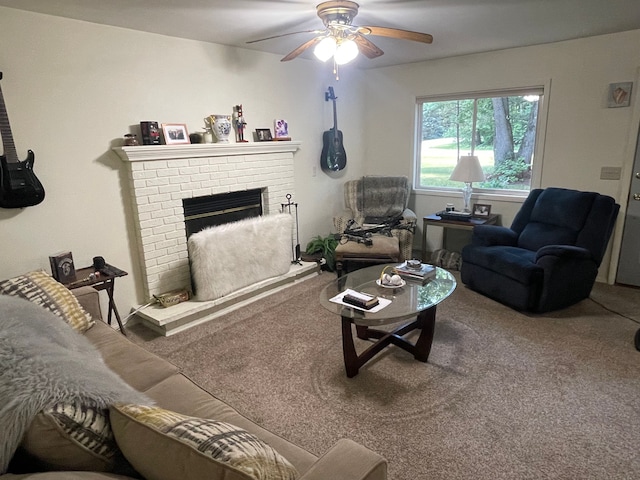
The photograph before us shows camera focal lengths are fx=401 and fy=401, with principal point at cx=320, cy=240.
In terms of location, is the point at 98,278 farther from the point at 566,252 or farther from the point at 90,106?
the point at 566,252

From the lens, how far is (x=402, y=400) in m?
2.21

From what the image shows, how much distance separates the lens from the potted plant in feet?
13.9

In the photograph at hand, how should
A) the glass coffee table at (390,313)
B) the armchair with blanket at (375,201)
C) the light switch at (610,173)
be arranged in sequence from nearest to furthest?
the glass coffee table at (390,313)
the light switch at (610,173)
the armchair with blanket at (375,201)

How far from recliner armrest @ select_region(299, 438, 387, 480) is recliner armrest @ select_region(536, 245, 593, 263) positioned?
105 inches

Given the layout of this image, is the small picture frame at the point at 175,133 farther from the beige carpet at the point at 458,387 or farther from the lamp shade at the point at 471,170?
the lamp shade at the point at 471,170

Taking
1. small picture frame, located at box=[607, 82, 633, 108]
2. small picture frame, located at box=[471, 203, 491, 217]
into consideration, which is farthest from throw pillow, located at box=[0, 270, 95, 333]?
small picture frame, located at box=[607, 82, 633, 108]

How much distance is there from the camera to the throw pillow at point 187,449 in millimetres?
849

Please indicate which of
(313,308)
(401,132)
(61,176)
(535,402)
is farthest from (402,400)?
(401,132)

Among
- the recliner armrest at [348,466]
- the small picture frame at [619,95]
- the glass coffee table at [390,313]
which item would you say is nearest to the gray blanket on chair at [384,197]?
the glass coffee table at [390,313]

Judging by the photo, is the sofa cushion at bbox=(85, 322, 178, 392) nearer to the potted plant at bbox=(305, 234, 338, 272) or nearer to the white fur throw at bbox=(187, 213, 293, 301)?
the white fur throw at bbox=(187, 213, 293, 301)

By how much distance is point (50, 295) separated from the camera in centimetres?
205

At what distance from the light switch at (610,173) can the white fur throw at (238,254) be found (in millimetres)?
2908

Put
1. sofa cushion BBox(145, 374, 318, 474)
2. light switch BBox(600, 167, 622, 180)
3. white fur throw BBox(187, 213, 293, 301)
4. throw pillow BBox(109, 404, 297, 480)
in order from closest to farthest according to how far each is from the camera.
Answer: throw pillow BBox(109, 404, 297, 480), sofa cushion BBox(145, 374, 318, 474), white fur throw BBox(187, 213, 293, 301), light switch BBox(600, 167, 622, 180)

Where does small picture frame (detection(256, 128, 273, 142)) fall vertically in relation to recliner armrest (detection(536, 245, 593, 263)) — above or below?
above
